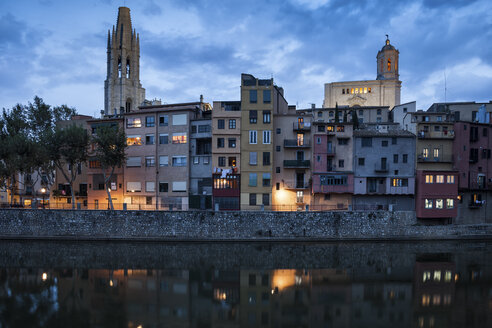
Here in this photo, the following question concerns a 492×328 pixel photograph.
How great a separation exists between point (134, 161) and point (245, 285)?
100 feet

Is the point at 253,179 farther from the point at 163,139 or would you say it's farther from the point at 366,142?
the point at 366,142

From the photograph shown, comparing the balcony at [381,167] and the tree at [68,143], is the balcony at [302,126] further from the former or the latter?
the tree at [68,143]

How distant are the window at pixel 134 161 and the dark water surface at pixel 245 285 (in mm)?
14224

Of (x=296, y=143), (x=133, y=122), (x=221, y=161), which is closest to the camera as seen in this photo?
(x=296, y=143)

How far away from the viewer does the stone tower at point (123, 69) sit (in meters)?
107

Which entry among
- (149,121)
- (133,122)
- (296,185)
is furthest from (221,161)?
(133,122)

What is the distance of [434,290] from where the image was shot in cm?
2655

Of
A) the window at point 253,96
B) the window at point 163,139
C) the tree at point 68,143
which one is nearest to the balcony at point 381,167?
the window at point 253,96

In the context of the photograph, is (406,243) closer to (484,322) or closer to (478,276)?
(478,276)

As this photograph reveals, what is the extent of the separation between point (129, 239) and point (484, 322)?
34.8 m

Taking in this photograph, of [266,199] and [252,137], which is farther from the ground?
[252,137]

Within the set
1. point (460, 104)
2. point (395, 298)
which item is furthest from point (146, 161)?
point (460, 104)

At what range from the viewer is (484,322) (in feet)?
66.3

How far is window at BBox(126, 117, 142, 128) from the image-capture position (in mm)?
52000
